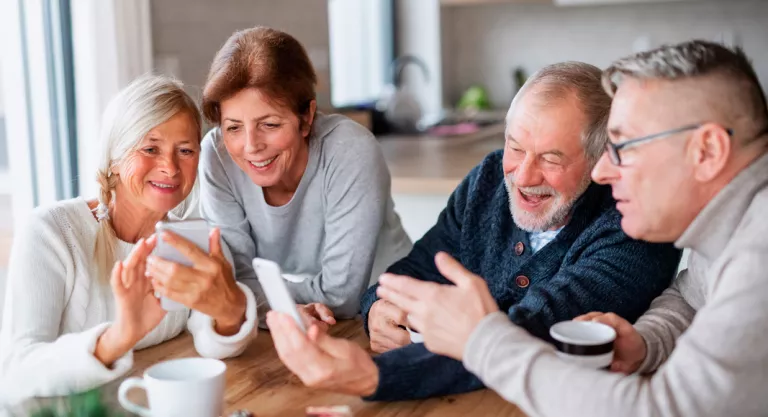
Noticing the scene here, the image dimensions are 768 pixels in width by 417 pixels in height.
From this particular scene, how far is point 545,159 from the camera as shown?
1637mm

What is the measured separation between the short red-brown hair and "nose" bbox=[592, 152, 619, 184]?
29.4 inches

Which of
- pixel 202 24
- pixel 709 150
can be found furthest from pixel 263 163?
pixel 202 24

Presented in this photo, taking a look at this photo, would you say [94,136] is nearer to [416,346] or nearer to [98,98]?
[98,98]

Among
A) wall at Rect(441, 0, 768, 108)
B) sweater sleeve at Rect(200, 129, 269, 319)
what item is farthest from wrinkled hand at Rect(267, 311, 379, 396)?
wall at Rect(441, 0, 768, 108)

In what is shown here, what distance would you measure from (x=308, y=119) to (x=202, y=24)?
1.23 meters

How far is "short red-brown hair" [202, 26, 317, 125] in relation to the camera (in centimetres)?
179

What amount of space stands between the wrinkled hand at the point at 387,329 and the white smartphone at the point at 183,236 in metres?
0.38

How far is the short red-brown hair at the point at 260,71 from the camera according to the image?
1.79 meters

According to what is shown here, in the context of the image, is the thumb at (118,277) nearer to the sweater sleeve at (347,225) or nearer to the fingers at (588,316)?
the sweater sleeve at (347,225)

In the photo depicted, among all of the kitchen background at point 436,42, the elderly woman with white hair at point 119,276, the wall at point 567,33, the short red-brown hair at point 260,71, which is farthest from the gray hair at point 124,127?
the wall at point 567,33

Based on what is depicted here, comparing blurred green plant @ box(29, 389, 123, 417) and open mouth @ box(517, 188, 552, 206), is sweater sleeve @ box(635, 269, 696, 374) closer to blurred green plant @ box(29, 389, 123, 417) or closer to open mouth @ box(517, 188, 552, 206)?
open mouth @ box(517, 188, 552, 206)

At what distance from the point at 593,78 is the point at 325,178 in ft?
2.13

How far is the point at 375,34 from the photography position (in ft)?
16.8

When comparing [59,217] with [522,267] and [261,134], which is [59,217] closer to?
[261,134]
